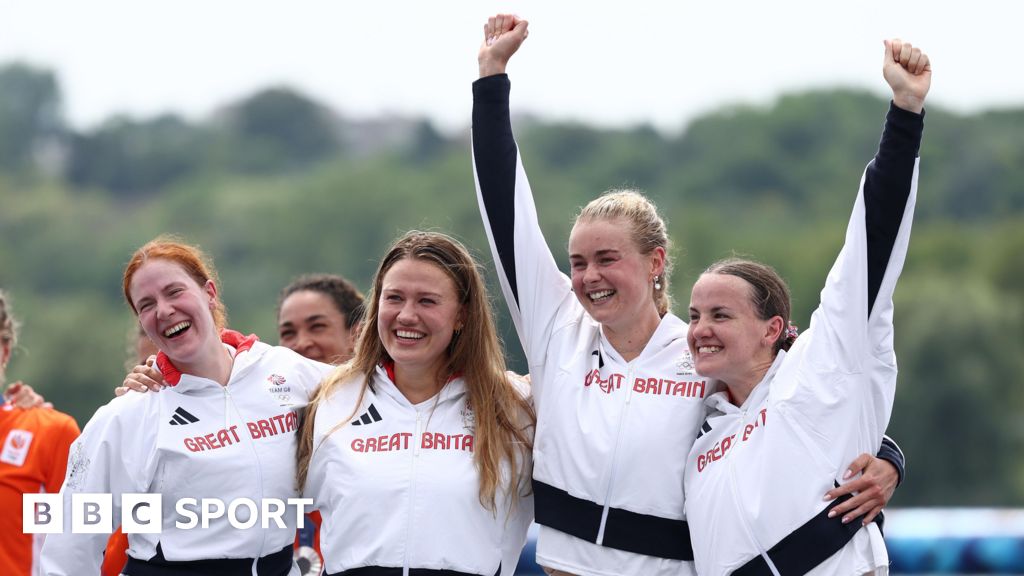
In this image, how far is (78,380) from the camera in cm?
5688

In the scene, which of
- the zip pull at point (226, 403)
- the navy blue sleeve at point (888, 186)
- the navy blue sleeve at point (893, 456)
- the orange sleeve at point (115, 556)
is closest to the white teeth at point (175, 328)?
the zip pull at point (226, 403)

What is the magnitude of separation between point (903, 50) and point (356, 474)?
2.68 m

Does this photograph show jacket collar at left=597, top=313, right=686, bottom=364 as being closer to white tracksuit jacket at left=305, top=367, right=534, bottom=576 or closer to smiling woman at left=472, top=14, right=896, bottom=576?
smiling woman at left=472, top=14, right=896, bottom=576

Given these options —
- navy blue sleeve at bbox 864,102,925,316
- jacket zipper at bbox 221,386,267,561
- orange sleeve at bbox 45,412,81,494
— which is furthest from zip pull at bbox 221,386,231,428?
navy blue sleeve at bbox 864,102,925,316

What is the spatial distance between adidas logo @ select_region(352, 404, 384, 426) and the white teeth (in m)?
0.80

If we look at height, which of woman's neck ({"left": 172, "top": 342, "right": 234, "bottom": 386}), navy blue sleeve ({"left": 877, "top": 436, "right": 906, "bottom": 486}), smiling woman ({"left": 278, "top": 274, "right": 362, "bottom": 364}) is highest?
smiling woman ({"left": 278, "top": 274, "right": 362, "bottom": 364})

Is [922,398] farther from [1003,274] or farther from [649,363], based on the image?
[649,363]

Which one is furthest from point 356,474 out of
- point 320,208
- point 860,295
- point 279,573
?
point 320,208

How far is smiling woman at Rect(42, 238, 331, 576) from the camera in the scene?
5.61 metres

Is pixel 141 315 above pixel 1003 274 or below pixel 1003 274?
below

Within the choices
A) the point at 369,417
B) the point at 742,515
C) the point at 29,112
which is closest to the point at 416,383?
the point at 369,417

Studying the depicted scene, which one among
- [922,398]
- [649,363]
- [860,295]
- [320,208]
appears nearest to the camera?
[860,295]

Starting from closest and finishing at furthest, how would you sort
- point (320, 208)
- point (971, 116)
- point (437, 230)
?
point (437, 230) → point (971, 116) → point (320, 208)

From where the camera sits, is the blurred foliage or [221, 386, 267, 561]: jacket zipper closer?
[221, 386, 267, 561]: jacket zipper
